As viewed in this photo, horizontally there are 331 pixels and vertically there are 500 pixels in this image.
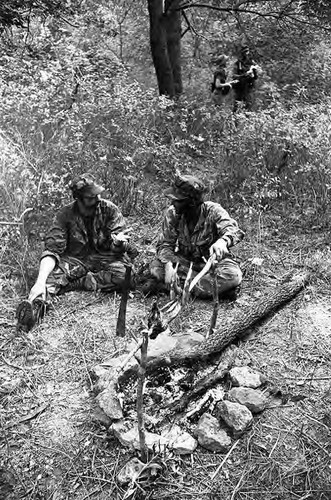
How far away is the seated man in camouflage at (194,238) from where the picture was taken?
4.80 meters

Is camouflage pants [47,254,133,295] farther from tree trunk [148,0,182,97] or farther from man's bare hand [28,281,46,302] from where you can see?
tree trunk [148,0,182,97]

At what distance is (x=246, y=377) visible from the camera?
3568 mm

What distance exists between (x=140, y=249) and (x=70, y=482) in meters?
3.34

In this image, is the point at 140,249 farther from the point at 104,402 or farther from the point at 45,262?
the point at 104,402

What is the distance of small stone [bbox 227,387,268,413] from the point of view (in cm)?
336

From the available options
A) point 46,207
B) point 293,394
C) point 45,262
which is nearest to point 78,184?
point 45,262

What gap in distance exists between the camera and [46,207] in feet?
19.6

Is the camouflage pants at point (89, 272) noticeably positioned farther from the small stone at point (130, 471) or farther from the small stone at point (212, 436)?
the small stone at point (130, 471)

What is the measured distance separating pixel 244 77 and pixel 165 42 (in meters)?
2.16

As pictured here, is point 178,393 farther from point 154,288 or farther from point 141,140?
point 141,140

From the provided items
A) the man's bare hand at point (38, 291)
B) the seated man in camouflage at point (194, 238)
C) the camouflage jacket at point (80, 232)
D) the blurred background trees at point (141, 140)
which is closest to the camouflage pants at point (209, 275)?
the seated man in camouflage at point (194, 238)

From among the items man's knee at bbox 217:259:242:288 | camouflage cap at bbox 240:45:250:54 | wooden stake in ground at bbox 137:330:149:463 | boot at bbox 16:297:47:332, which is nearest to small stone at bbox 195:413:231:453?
wooden stake in ground at bbox 137:330:149:463

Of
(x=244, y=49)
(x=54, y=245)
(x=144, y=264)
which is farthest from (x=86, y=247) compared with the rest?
(x=244, y=49)

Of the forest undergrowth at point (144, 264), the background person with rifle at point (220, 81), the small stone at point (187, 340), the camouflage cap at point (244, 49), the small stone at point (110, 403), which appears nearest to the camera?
the forest undergrowth at point (144, 264)
